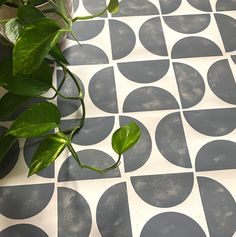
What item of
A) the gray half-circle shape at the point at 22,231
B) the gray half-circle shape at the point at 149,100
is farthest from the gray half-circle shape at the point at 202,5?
the gray half-circle shape at the point at 22,231

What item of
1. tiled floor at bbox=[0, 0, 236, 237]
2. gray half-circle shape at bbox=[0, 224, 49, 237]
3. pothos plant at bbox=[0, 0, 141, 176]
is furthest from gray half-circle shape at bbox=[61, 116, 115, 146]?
gray half-circle shape at bbox=[0, 224, 49, 237]

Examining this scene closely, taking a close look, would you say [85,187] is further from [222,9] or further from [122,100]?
[222,9]

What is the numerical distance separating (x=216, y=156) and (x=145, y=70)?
296 millimetres

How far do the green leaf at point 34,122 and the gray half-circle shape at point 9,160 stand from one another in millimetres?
191


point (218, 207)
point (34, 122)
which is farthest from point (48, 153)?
point (218, 207)

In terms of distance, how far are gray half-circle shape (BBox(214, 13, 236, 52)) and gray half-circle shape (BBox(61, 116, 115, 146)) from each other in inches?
15.9

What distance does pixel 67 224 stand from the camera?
0.83 metres

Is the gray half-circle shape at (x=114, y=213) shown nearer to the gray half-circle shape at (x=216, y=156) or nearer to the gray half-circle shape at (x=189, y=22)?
the gray half-circle shape at (x=216, y=156)

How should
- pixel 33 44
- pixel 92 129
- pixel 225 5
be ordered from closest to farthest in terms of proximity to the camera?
pixel 33 44
pixel 92 129
pixel 225 5

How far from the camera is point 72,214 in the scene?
0.84 meters

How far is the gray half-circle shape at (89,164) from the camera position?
89 centimetres

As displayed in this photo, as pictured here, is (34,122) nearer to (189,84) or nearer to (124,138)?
(124,138)

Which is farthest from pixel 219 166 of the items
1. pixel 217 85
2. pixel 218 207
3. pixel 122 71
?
pixel 122 71

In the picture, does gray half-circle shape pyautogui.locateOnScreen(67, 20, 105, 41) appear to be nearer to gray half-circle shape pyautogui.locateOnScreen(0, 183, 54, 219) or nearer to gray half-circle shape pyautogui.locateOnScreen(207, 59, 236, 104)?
gray half-circle shape pyautogui.locateOnScreen(207, 59, 236, 104)
